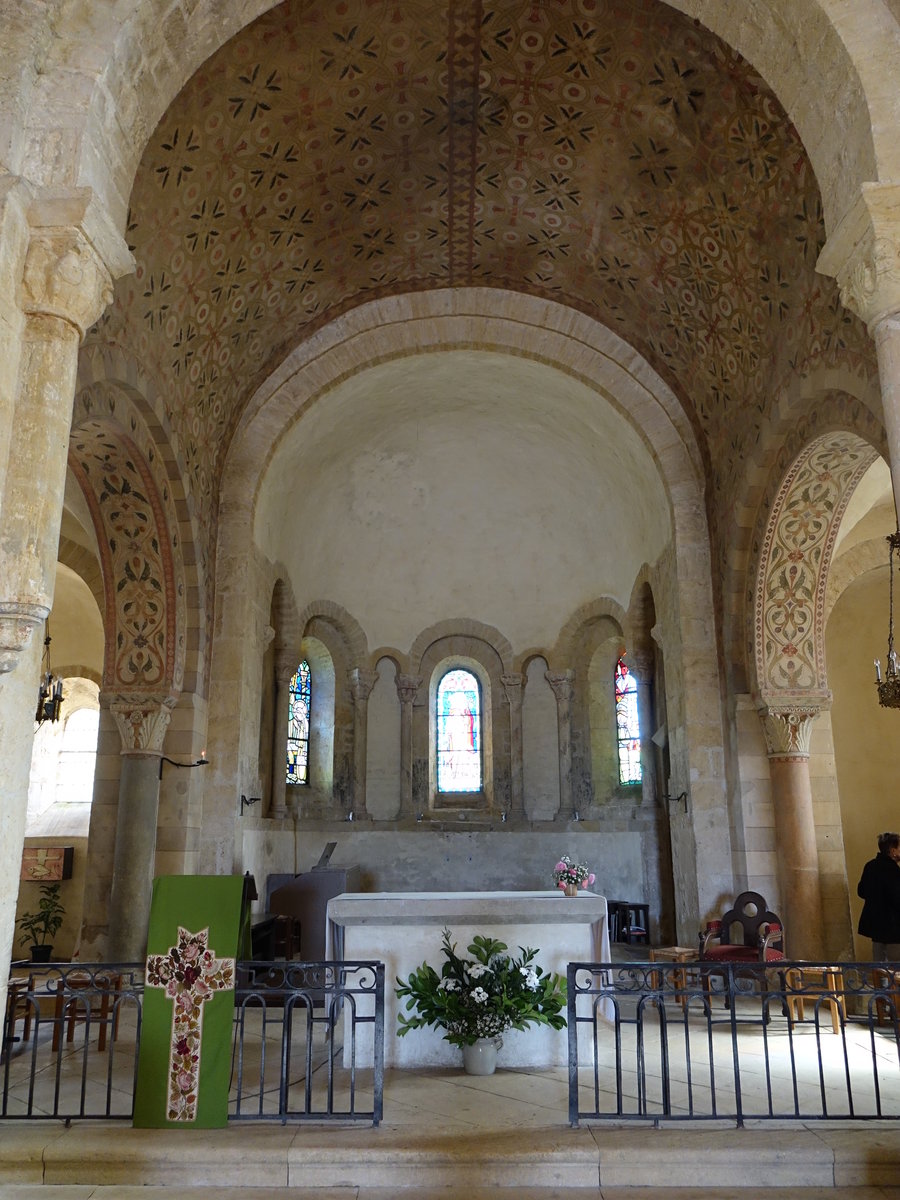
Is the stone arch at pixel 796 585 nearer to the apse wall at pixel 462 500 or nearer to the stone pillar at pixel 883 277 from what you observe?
the apse wall at pixel 462 500

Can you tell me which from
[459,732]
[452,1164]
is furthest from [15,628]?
[459,732]

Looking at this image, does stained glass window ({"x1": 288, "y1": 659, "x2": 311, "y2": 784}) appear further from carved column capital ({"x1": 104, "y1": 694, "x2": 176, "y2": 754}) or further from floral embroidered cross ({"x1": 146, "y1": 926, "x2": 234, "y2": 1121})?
floral embroidered cross ({"x1": 146, "y1": 926, "x2": 234, "y2": 1121})

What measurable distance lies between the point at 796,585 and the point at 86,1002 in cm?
775

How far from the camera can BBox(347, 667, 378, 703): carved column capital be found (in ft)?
49.3

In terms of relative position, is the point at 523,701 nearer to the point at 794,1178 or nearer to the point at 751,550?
the point at 751,550

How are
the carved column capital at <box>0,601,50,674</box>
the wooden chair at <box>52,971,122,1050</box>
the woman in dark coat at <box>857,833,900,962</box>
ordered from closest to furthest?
the carved column capital at <box>0,601,50,674</box>
the wooden chair at <box>52,971,122,1050</box>
the woman in dark coat at <box>857,833,900,962</box>

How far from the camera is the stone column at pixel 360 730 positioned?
14570 mm

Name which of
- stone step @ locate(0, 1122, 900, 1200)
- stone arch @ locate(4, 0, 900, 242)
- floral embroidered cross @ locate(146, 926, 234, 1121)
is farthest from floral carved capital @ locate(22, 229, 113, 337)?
stone step @ locate(0, 1122, 900, 1200)

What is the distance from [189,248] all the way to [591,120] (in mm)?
3795

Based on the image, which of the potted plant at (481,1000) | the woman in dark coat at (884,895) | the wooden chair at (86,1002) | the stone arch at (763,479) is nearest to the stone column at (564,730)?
the stone arch at (763,479)

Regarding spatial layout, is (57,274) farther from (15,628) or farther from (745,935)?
(745,935)

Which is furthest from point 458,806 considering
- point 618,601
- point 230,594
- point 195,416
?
point 195,416

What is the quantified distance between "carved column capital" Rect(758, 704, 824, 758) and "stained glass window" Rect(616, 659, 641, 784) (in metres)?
4.19

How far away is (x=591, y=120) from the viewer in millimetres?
8844
